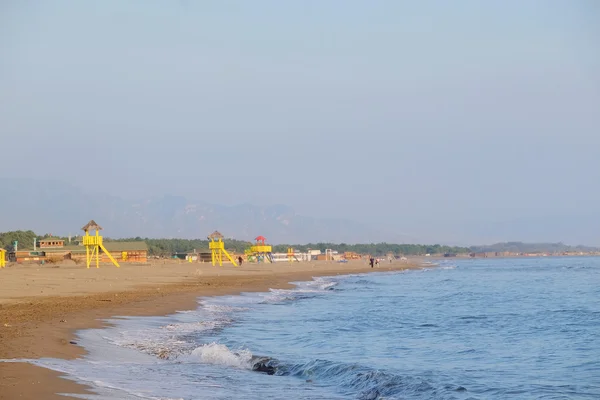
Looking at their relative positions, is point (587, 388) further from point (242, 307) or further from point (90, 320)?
point (242, 307)

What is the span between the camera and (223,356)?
44.0 feet

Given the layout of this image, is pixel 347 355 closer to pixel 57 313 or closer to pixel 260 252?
pixel 57 313

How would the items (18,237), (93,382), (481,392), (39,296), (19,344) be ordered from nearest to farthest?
(93,382)
(481,392)
(19,344)
(39,296)
(18,237)

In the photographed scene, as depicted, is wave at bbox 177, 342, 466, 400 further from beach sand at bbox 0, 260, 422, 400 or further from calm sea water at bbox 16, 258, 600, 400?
beach sand at bbox 0, 260, 422, 400

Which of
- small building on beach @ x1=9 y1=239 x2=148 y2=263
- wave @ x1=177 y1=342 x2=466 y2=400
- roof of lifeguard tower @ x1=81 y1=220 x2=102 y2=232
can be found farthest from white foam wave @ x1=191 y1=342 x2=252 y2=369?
small building on beach @ x1=9 y1=239 x2=148 y2=263

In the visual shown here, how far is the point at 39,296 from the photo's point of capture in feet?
75.3

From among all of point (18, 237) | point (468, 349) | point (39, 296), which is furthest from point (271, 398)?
point (18, 237)

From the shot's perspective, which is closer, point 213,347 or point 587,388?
point 587,388

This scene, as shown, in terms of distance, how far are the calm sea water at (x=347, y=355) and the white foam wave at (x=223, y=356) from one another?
21 mm

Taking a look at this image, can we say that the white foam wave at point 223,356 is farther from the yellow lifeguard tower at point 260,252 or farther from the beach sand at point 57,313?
the yellow lifeguard tower at point 260,252

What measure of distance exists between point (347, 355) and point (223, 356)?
8.93 feet

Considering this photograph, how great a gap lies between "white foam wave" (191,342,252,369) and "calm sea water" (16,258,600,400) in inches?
0.8

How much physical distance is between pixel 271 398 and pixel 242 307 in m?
15.9

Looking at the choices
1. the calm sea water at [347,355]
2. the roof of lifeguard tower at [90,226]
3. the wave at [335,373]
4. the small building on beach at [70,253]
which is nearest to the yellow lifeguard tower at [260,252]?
the small building on beach at [70,253]
